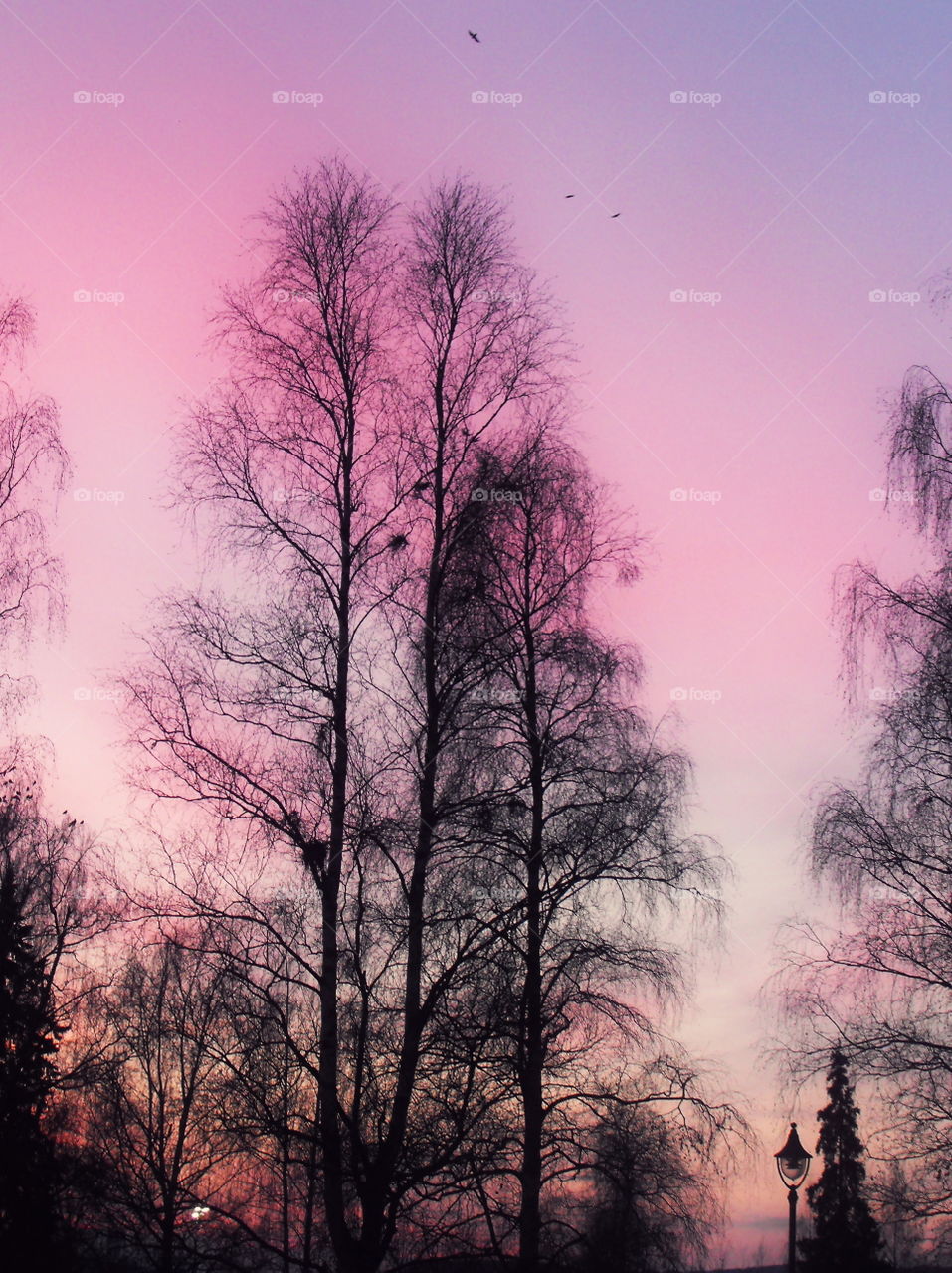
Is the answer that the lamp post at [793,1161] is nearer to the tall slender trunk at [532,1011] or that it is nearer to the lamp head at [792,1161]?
the lamp head at [792,1161]

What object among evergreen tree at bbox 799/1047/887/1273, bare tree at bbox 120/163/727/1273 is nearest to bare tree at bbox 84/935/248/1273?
bare tree at bbox 120/163/727/1273

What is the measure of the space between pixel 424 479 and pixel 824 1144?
35.5m

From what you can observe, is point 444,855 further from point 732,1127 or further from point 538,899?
point 732,1127

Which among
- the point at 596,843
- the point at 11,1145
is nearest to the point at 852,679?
the point at 596,843

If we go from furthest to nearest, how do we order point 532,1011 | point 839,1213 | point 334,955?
1. point 839,1213
2. point 532,1011
3. point 334,955

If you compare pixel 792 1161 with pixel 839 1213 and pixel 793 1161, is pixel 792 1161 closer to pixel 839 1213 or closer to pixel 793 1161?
pixel 793 1161

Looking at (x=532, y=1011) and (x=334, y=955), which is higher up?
(x=334, y=955)

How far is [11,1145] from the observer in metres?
25.2

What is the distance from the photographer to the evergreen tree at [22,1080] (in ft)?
80.2

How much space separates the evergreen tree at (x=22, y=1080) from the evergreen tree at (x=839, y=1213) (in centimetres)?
2286

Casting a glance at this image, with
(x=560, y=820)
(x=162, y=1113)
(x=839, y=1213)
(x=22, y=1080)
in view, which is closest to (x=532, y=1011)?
(x=560, y=820)
